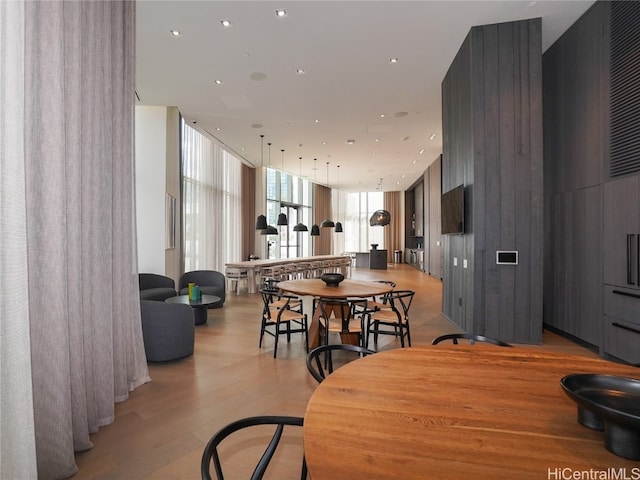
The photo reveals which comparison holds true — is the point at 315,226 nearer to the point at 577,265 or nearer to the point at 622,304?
the point at 577,265

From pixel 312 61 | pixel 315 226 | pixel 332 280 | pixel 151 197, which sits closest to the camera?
pixel 332 280

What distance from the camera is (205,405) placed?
8.70 ft

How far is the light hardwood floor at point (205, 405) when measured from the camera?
195 centimetres

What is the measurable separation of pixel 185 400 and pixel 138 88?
545cm

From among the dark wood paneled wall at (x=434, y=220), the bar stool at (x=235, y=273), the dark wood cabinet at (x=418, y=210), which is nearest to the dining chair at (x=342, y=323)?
the bar stool at (x=235, y=273)

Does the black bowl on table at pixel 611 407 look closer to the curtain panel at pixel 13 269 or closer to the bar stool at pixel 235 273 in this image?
the curtain panel at pixel 13 269

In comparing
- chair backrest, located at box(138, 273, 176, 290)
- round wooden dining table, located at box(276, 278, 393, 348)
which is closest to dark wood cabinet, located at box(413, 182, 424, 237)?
round wooden dining table, located at box(276, 278, 393, 348)

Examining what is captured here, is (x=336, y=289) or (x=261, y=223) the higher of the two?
(x=261, y=223)

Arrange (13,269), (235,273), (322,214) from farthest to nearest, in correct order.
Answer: (322,214)
(235,273)
(13,269)

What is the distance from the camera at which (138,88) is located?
222 inches

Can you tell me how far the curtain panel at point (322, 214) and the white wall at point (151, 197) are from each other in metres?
9.95

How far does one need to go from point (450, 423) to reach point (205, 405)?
2.33m

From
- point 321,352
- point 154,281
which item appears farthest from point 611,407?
point 154,281

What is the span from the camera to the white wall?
609cm
